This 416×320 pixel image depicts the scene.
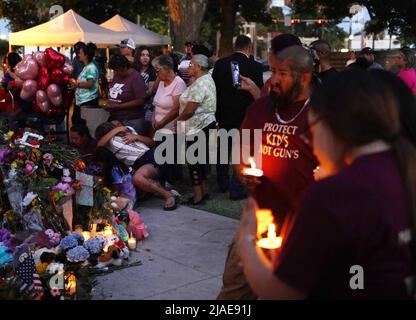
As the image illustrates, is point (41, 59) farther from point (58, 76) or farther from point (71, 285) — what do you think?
point (71, 285)

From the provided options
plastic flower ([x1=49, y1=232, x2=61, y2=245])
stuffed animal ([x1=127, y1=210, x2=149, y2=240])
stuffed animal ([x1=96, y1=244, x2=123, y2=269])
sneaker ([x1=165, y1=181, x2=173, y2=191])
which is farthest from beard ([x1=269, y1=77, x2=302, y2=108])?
sneaker ([x1=165, y1=181, x2=173, y2=191])

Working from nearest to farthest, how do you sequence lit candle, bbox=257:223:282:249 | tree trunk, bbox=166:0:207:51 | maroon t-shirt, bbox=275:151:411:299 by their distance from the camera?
maroon t-shirt, bbox=275:151:411:299, lit candle, bbox=257:223:282:249, tree trunk, bbox=166:0:207:51

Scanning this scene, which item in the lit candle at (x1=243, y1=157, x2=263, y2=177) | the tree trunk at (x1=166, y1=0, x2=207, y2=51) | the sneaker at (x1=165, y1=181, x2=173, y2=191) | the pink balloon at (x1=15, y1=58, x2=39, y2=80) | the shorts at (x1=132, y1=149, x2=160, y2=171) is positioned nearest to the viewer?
the lit candle at (x1=243, y1=157, x2=263, y2=177)

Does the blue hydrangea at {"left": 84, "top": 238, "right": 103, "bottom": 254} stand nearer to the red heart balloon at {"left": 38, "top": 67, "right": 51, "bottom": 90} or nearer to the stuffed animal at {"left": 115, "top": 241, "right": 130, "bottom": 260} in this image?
the stuffed animal at {"left": 115, "top": 241, "right": 130, "bottom": 260}

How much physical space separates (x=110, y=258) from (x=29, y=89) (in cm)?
449

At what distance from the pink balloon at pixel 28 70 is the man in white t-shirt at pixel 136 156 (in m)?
2.30

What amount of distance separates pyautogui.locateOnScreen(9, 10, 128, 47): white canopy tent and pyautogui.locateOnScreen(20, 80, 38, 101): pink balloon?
647 cm

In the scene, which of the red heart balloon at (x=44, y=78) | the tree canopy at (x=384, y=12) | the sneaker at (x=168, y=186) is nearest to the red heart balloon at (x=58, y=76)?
the red heart balloon at (x=44, y=78)

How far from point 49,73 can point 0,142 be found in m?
3.24

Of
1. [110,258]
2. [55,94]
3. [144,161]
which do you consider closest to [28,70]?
[55,94]

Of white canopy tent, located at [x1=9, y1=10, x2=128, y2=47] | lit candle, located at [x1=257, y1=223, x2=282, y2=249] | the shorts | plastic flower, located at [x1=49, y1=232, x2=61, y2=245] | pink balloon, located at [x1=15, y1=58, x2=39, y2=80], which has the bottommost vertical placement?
plastic flower, located at [x1=49, y1=232, x2=61, y2=245]

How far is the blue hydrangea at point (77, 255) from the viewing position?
174 inches

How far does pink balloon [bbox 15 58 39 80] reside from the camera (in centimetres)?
834
